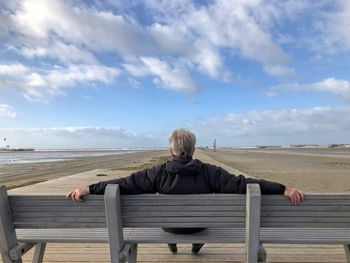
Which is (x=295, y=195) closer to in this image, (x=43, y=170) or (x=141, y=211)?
(x=141, y=211)

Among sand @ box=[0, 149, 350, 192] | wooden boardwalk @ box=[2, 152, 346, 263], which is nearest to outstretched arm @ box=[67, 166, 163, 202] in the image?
wooden boardwalk @ box=[2, 152, 346, 263]

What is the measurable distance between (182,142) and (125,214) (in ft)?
2.39

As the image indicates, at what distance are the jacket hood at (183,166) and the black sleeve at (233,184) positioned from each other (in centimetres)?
14

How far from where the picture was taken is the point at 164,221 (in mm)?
3086

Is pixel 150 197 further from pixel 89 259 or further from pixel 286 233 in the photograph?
pixel 89 259

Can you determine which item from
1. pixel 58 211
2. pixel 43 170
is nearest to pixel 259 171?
pixel 43 170

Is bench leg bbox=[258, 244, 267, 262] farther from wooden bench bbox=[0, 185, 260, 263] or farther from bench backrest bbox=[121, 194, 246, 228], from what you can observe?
bench backrest bbox=[121, 194, 246, 228]

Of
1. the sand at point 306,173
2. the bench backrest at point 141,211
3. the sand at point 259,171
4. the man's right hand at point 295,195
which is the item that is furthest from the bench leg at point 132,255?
the sand at point 259,171

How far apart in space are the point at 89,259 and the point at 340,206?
2539 mm

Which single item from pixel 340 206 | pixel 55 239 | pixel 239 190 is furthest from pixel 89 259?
pixel 340 206

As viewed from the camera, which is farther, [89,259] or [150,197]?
[89,259]

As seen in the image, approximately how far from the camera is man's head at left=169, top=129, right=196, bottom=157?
3.30 meters

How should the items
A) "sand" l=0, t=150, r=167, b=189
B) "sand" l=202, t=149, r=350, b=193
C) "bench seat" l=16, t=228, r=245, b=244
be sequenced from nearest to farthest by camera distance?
1. "bench seat" l=16, t=228, r=245, b=244
2. "sand" l=202, t=149, r=350, b=193
3. "sand" l=0, t=150, r=167, b=189

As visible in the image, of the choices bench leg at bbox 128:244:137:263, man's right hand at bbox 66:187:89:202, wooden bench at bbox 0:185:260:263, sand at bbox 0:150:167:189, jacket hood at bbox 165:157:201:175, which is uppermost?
jacket hood at bbox 165:157:201:175
